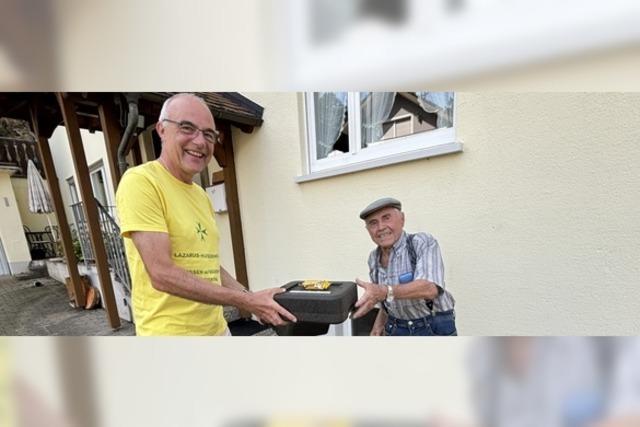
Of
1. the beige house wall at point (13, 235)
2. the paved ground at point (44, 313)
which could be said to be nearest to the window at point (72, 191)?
the beige house wall at point (13, 235)

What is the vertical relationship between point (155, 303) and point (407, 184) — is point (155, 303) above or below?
below

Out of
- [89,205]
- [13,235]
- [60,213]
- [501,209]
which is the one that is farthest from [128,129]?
[501,209]

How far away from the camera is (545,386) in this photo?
674 mm

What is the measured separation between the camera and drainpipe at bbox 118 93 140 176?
0.59 m

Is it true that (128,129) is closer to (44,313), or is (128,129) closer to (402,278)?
(44,313)

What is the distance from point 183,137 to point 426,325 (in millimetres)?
1010

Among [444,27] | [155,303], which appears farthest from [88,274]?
[444,27]

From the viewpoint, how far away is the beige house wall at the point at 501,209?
2.14 ft

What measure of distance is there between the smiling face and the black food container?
0.46m

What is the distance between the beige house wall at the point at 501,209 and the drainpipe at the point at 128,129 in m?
0.35

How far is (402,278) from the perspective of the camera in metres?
0.80

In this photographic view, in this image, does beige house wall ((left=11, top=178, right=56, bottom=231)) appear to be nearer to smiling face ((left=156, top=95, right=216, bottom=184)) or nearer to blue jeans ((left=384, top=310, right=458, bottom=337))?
smiling face ((left=156, top=95, right=216, bottom=184))

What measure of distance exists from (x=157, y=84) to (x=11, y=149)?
0.52 metres

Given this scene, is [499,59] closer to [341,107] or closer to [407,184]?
[407,184]
